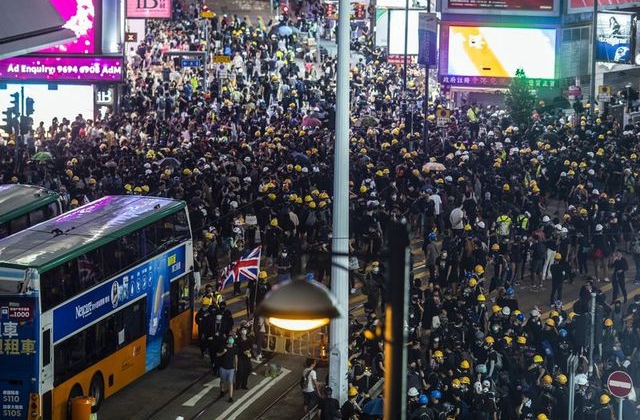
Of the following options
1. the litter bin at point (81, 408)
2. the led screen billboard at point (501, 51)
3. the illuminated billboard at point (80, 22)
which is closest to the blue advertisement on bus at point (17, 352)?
the litter bin at point (81, 408)

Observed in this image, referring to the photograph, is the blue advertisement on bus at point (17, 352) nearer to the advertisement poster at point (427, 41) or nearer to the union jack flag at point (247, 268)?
the union jack flag at point (247, 268)

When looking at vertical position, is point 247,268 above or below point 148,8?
below

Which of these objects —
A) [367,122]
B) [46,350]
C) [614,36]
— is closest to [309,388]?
[46,350]

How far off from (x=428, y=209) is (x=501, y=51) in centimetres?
3458

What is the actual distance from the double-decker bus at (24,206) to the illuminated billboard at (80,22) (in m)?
22.7

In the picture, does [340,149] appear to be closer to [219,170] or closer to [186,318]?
[186,318]

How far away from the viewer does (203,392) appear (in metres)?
26.2

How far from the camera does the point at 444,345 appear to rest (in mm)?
25406

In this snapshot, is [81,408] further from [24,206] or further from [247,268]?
[24,206]

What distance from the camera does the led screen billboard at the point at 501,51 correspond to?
6712 cm

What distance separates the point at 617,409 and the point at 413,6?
189 ft

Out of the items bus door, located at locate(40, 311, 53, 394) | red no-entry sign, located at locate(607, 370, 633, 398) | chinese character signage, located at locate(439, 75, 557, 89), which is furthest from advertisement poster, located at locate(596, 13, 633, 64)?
bus door, located at locate(40, 311, 53, 394)

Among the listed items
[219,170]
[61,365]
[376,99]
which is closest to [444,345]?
[61,365]

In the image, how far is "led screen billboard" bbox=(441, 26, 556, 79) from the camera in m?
67.1
